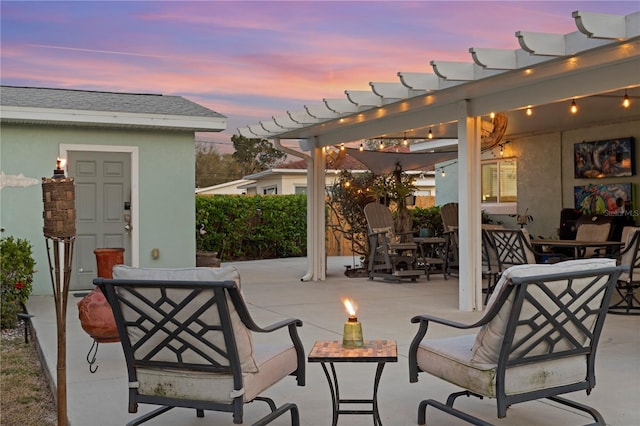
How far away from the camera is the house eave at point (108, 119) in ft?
30.2

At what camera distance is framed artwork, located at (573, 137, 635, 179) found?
1121 centimetres

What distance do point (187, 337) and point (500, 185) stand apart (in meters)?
12.1

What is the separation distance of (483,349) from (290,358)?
3.45 ft

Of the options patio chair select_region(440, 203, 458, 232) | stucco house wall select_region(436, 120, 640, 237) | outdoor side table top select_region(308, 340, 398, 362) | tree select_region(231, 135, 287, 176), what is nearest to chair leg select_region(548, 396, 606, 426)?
outdoor side table top select_region(308, 340, 398, 362)

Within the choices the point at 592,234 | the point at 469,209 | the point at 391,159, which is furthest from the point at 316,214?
the point at 592,234

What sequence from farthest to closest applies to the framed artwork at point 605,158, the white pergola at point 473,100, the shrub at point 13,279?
the framed artwork at point 605,158 → the shrub at point 13,279 → the white pergola at point 473,100

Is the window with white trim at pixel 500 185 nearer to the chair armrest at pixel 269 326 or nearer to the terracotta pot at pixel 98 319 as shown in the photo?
the terracotta pot at pixel 98 319

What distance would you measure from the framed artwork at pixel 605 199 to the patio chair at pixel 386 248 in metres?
3.14

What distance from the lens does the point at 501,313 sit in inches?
129

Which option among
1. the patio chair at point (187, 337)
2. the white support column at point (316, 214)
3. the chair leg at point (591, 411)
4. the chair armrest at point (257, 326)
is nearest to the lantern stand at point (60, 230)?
the patio chair at point (187, 337)

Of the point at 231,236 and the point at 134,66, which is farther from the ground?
the point at 134,66

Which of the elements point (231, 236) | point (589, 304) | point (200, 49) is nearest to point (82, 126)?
point (200, 49)

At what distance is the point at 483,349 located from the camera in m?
3.41

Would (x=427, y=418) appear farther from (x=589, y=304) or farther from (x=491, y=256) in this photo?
(x=491, y=256)
